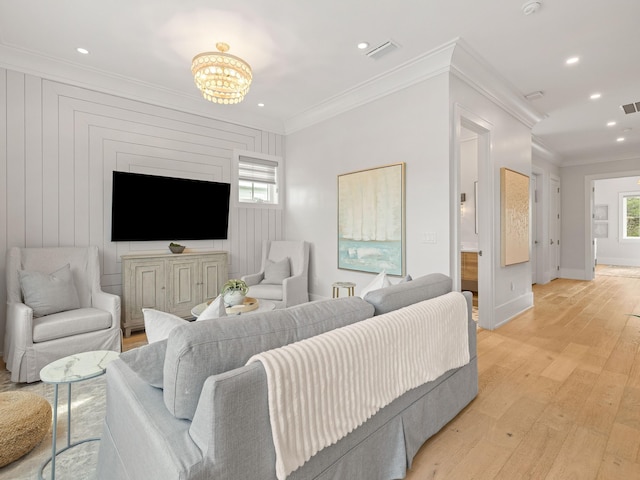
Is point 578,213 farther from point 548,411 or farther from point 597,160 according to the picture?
point 548,411

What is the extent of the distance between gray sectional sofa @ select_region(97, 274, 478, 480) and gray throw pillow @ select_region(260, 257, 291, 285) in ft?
9.51

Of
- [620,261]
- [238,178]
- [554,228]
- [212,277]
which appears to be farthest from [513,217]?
[620,261]

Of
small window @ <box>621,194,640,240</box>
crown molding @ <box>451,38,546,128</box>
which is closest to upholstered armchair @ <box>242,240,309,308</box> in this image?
crown molding @ <box>451,38,546,128</box>

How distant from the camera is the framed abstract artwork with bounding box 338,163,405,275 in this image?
354 cm

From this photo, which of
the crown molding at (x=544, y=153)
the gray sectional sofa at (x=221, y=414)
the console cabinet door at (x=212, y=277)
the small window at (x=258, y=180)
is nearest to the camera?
the gray sectional sofa at (x=221, y=414)

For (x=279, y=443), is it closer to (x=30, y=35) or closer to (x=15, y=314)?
(x=15, y=314)

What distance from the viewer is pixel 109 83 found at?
11.7ft

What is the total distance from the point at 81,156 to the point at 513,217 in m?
5.19

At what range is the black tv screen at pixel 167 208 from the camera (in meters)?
3.67

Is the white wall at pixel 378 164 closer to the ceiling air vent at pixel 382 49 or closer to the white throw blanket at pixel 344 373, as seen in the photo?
the ceiling air vent at pixel 382 49

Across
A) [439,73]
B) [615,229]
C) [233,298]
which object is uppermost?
[439,73]

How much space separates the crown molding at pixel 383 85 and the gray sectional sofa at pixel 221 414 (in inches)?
105

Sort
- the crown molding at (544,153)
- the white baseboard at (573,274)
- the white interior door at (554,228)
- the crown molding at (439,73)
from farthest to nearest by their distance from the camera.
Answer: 1. the white baseboard at (573,274)
2. the white interior door at (554,228)
3. the crown molding at (544,153)
4. the crown molding at (439,73)

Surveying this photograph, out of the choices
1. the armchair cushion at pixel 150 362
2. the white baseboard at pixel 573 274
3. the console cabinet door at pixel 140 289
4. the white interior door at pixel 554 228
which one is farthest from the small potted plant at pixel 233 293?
the white baseboard at pixel 573 274
